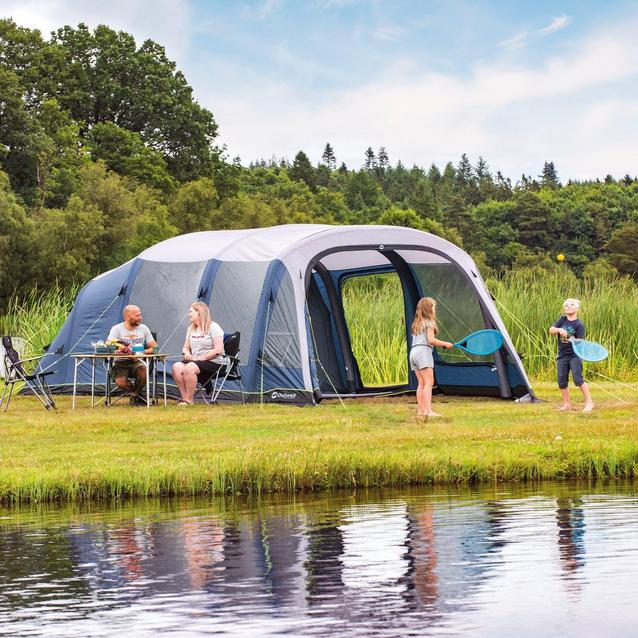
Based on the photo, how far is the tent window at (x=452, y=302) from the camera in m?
14.1

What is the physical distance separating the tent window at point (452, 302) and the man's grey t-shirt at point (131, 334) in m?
3.43

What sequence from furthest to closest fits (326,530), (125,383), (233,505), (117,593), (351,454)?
(125,383), (351,454), (233,505), (326,530), (117,593)

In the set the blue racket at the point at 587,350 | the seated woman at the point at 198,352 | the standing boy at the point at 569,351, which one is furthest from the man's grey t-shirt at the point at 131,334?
the blue racket at the point at 587,350

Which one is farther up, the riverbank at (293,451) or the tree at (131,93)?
the tree at (131,93)

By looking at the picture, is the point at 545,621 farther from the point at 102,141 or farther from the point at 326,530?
the point at 102,141

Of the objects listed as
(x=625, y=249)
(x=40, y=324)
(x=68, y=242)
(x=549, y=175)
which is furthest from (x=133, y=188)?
(x=549, y=175)

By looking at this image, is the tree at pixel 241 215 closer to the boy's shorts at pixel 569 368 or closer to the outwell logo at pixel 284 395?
the outwell logo at pixel 284 395

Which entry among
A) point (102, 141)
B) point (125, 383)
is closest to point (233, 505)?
point (125, 383)

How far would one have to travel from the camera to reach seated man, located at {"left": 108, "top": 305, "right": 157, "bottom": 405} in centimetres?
1311

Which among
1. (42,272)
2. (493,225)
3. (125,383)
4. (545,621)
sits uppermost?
(493,225)

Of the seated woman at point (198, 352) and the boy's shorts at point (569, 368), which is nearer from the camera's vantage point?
the boy's shorts at point (569, 368)

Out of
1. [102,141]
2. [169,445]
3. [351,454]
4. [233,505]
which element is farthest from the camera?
[102,141]

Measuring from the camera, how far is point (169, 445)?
9500 millimetres

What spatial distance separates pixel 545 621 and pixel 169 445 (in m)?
5.22
